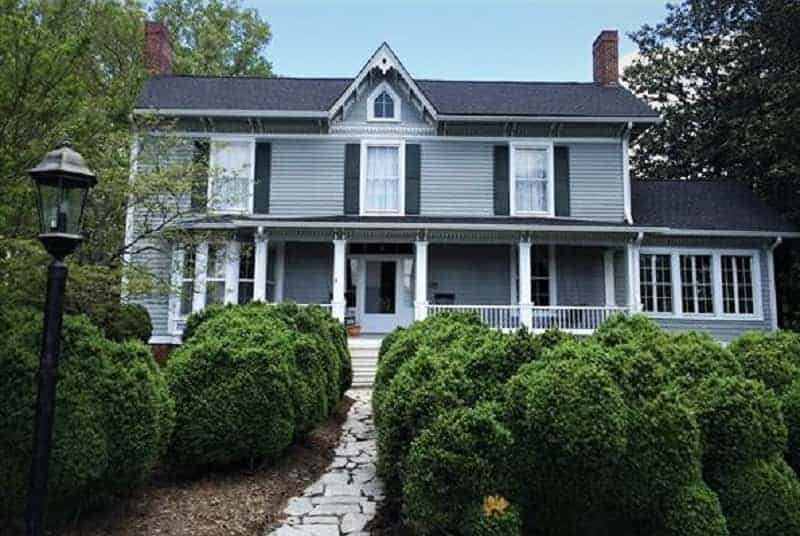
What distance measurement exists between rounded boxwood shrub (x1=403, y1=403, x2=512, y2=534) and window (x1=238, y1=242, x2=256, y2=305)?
10.6 meters

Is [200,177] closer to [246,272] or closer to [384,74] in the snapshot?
[246,272]

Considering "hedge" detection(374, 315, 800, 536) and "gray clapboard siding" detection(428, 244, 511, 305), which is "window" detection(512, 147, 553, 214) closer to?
"gray clapboard siding" detection(428, 244, 511, 305)

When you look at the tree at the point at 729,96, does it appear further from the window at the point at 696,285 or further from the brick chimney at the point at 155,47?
the brick chimney at the point at 155,47

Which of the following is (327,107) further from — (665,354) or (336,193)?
(665,354)

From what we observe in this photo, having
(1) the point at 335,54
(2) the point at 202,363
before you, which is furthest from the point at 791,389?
(1) the point at 335,54

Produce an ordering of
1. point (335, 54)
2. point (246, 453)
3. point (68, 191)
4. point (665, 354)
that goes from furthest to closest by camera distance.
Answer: point (335, 54) < point (246, 453) < point (665, 354) < point (68, 191)

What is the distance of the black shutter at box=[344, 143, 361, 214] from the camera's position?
1394 centimetres

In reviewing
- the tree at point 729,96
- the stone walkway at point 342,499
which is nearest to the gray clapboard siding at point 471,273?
the tree at point 729,96

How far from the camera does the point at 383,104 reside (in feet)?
46.9

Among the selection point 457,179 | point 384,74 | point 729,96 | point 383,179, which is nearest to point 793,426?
point 457,179

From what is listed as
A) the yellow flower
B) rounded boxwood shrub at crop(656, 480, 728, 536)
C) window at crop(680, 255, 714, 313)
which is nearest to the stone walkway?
the yellow flower

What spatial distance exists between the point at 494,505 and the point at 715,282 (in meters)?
13.1

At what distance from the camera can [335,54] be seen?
19.9 metres

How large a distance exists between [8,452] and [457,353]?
3141 mm
